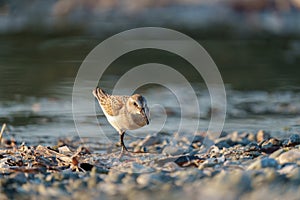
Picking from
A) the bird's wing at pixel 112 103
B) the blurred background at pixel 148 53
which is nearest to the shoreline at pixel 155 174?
the bird's wing at pixel 112 103

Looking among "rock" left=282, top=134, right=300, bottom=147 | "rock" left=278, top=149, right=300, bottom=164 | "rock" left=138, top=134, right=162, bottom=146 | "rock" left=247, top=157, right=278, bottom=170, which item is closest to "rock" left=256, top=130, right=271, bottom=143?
"rock" left=282, top=134, right=300, bottom=147

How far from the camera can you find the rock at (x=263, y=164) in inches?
265

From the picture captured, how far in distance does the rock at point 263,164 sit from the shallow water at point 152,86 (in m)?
3.21

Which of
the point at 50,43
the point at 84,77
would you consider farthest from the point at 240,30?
the point at 84,77

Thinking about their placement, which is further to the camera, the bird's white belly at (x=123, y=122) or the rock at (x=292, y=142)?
the rock at (x=292, y=142)

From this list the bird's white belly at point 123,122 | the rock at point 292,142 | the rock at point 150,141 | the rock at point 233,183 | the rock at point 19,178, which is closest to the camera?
the rock at point 233,183

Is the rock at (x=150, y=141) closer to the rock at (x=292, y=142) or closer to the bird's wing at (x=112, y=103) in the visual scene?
the bird's wing at (x=112, y=103)

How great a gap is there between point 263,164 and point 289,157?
0.32 metres

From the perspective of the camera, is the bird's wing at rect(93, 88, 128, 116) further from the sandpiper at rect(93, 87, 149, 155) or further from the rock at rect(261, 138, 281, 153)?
the rock at rect(261, 138, 281, 153)

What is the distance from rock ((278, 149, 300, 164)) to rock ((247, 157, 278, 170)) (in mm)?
107

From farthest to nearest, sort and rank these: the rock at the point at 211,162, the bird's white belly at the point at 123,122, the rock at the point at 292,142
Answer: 1. the rock at the point at 292,142
2. the bird's white belly at the point at 123,122
3. the rock at the point at 211,162

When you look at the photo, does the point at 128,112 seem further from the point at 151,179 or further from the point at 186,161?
the point at 151,179

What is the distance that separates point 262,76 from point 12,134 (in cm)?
558

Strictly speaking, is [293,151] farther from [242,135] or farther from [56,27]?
[56,27]
